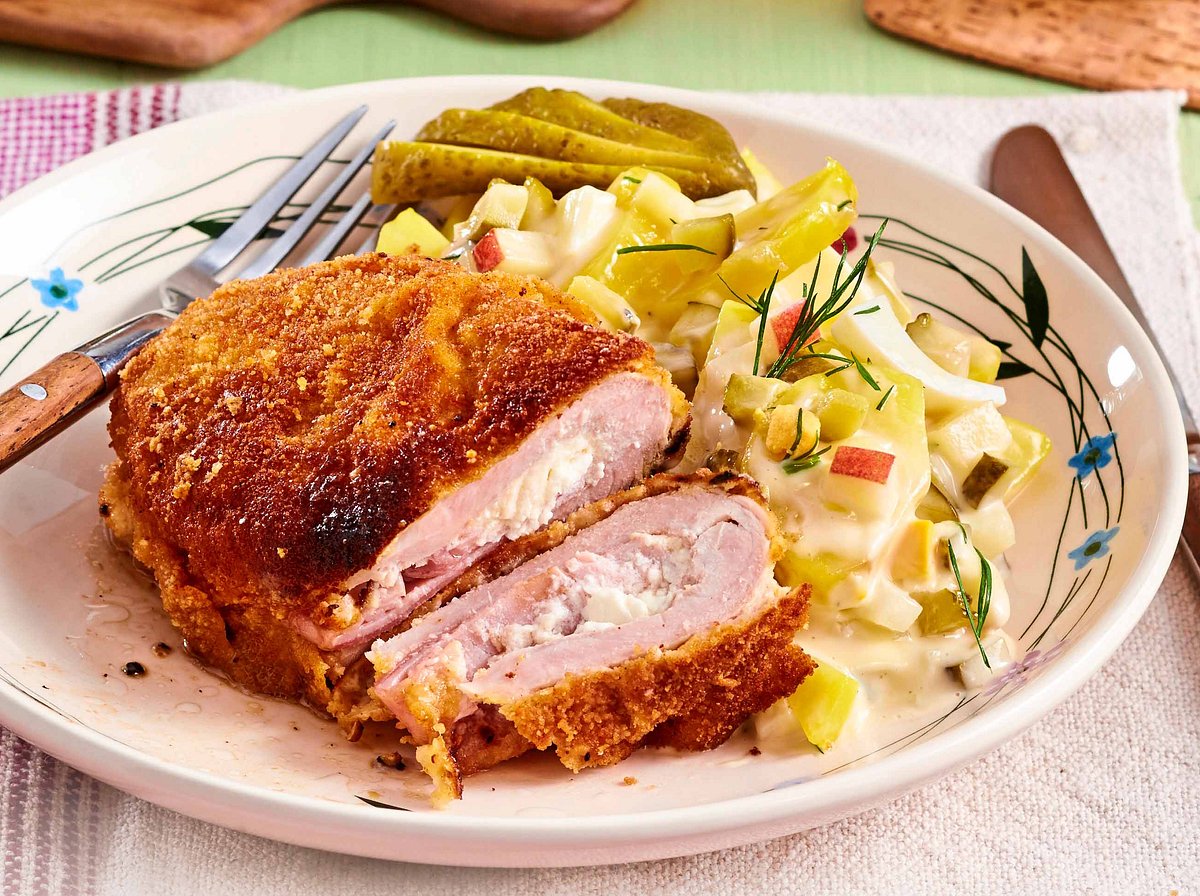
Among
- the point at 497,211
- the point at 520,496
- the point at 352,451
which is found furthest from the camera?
the point at 497,211

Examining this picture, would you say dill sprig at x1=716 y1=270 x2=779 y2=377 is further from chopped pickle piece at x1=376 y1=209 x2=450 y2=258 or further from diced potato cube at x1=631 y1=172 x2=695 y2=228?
chopped pickle piece at x1=376 y1=209 x2=450 y2=258

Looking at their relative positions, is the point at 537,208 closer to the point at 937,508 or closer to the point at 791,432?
the point at 791,432

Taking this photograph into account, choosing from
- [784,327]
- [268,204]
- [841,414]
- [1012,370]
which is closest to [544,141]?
[268,204]

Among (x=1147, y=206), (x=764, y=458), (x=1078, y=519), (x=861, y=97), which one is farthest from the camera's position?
(x=861, y=97)

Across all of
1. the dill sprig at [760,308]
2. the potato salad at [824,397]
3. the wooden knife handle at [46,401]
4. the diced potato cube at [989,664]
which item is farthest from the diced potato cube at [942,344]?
the wooden knife handle at [46,401]

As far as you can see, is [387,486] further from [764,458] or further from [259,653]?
[764,458]

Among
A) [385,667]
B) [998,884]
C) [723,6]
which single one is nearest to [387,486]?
[385,667]

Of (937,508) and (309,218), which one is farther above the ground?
(309,218)
